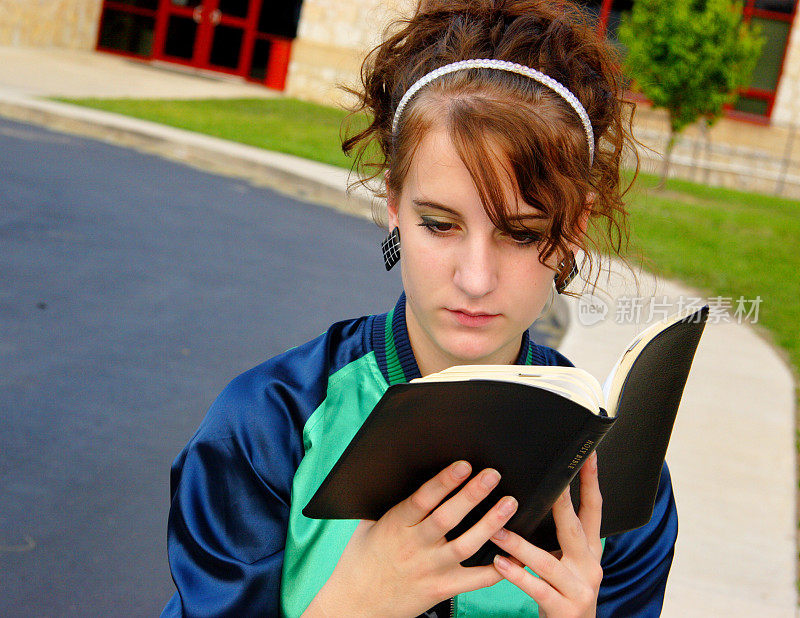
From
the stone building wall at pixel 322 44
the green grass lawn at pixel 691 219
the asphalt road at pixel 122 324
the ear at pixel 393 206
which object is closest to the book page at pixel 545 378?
the ear at pixel 393 206

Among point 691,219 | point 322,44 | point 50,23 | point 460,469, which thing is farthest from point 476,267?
point 50,23

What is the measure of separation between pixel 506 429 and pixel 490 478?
8cm

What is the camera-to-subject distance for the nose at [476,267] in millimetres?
1484

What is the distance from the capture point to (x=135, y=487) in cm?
331

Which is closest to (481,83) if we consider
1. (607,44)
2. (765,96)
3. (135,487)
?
(607,44)

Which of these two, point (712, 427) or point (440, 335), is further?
point (712, 427)

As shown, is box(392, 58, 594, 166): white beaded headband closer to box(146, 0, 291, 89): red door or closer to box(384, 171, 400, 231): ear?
box(384, 171, 400, 231): ear

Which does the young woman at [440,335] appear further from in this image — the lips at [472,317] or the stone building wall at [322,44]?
the stone building wall at [322,44]

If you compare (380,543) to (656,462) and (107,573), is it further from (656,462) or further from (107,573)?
(107,573)

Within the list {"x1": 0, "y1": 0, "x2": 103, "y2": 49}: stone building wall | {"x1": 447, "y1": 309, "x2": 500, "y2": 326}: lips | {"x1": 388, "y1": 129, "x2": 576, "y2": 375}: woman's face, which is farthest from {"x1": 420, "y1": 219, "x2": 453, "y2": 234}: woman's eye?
{"x1": 0, "y1": 0, "x2": 103, "y2": 49}: stone building wall

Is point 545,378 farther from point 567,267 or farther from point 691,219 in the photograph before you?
point 691,219

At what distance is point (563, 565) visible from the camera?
1320 millimetres

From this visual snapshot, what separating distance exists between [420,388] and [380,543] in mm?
303

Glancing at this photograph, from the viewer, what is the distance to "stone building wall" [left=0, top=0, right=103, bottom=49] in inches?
655
